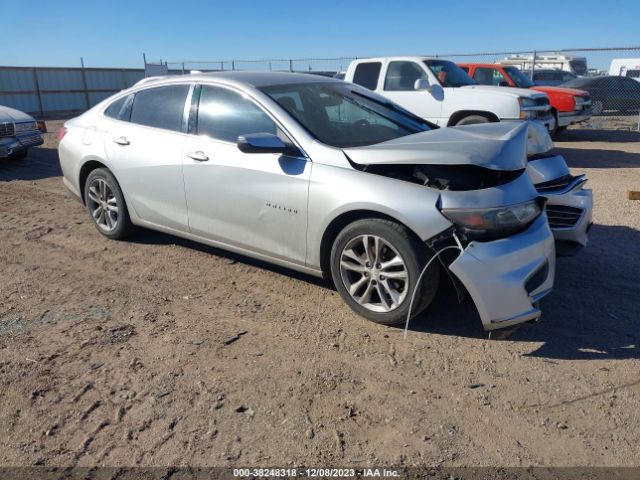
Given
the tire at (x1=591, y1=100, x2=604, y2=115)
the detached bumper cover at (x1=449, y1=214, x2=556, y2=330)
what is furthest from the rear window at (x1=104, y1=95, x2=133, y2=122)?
the tire at (x1=591, y1=100, x2=604, y2=115)

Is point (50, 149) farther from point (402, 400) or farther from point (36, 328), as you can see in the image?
point (402, 400)

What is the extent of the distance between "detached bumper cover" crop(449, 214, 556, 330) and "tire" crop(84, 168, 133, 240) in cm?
349

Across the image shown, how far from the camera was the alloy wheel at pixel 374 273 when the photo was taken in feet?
11.9

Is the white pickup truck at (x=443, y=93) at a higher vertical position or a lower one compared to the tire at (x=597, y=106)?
higher

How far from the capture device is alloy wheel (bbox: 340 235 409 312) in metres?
3.63

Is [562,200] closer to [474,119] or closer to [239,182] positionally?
[239,182]

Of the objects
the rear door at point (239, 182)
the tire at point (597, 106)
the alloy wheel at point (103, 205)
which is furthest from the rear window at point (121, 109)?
the tire at point (597, 106)

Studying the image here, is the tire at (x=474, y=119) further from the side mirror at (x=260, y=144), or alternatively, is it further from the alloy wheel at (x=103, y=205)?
the side mirror at (x=260, y=144)

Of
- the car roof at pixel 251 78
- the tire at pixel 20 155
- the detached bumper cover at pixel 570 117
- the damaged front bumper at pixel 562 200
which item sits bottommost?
the tire at pixel 20 155

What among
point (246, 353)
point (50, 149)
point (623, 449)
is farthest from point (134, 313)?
point (50, 149)

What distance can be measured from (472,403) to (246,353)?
4.68 ft

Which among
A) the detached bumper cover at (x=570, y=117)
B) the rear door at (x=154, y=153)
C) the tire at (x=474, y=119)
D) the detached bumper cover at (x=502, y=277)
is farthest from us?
the detached bumper cover at (x=570, y=117)

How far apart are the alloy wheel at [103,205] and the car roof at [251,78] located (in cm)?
121

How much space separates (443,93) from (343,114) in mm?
6203
